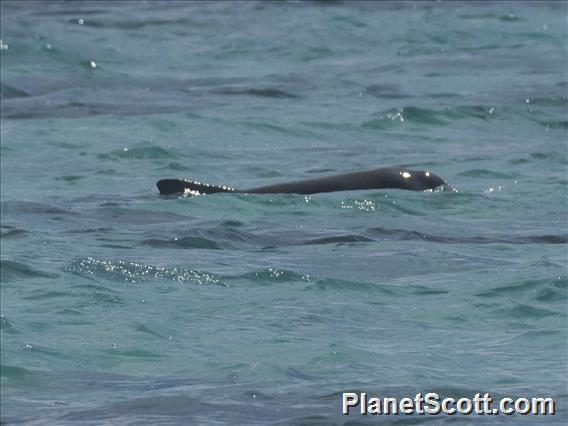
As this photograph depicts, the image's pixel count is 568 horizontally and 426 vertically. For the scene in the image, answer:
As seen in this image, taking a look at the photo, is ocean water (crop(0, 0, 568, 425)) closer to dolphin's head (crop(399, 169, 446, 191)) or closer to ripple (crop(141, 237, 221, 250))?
ripple (crop(141, 237, 221, 250))

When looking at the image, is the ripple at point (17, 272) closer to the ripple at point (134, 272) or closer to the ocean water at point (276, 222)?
the ocean water at point (276, 222)

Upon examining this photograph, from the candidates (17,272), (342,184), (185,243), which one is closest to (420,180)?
(342,184)

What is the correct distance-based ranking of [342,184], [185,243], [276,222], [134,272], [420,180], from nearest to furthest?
[134,272]
[185,243]
[276,222]
[342,184]
[420,180]

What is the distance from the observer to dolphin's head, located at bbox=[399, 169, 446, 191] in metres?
12.2

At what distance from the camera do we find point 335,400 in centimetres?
700

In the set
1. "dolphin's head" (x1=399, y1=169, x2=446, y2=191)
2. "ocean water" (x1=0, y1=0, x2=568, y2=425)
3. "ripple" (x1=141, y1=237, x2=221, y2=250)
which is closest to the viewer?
"ocean water" (x1=0, y1=0, x2=568, y2=425)

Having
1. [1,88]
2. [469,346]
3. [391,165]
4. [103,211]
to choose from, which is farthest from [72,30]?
[469,346]

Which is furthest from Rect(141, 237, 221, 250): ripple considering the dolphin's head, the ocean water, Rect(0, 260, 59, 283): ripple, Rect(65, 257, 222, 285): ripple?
the dolphin's head

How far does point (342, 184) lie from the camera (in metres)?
12.1

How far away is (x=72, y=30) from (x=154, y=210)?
9.90m

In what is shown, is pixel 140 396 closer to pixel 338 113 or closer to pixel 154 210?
pixel 154 210

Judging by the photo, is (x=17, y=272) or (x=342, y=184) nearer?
(x=17, y=272)

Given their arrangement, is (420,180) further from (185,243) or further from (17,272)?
(17,272)

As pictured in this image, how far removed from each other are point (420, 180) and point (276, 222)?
1.56m
